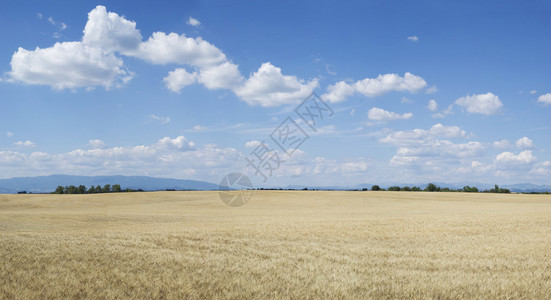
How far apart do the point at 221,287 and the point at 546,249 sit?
15041 millimetres

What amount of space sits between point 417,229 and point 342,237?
6.57m

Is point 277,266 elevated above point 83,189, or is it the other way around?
point 83,189

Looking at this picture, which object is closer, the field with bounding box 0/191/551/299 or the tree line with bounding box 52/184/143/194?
the field with bounding box 0/191/551/299

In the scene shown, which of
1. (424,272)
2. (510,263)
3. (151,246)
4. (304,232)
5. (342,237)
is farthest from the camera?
(304,232)

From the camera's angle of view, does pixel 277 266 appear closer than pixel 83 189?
Yes

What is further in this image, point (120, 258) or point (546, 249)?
point (546, 249)

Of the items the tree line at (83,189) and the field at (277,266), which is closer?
the field at (277,266)

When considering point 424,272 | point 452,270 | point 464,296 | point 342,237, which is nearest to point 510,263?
point 452,270

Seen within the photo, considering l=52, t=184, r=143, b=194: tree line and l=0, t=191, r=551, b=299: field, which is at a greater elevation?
l=52, t=184, r=143, b=194: tree line

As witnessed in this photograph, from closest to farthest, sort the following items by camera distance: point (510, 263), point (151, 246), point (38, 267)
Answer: point (38, 267), point (510, 263), point (151, 246)

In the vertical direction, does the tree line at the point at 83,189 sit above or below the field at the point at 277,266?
above

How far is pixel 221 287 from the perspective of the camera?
983 cm

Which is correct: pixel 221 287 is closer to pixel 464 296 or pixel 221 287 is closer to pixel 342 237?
pixel 464 296

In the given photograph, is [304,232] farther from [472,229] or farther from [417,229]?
[472,229]
